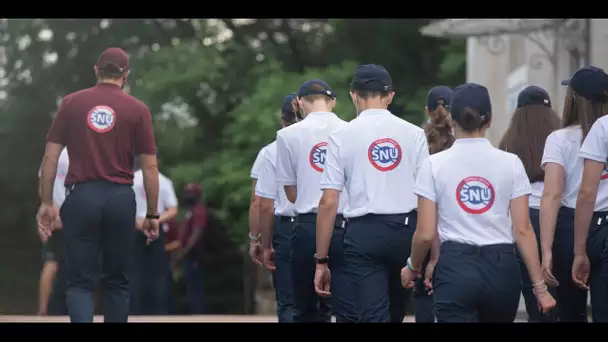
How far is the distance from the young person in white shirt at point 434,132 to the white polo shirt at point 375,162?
1.34 metres

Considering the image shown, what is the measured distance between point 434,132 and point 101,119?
224 centimetres

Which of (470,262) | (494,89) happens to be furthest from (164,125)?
(470,262)

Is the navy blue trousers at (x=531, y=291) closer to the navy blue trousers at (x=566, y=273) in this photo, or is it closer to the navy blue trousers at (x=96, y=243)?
the navy blue trousers at (x=566, y=273)

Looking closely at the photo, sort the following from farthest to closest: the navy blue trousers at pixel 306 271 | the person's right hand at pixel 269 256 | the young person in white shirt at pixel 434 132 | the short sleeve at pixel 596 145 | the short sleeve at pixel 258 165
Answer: the short sleeve at pixel 258 165, the person's right hand at pixel 269 256, the young person in white shirt at pixel 434 132, the navy blue trousers at pixel 306 271, the short sleeve at pixel 596 145

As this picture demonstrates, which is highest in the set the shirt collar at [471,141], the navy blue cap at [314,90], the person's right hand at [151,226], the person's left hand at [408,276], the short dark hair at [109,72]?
the short dark hair at [109,72]

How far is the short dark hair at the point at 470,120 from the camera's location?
638 cm

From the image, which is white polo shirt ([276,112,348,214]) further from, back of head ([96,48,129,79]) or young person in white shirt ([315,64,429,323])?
back of head ([96,48,129,79])

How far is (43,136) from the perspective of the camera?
27.9 m

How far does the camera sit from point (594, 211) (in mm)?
7113

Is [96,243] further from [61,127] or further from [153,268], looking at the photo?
[153,268]

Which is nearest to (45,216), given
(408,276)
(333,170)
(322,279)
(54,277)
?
(322,279)

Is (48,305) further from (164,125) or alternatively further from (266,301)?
(164,125)

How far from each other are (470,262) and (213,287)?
17.6 metres

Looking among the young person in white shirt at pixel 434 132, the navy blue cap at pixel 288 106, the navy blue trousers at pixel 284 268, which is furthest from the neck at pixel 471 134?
the navy blue cap at pixel 288 106
